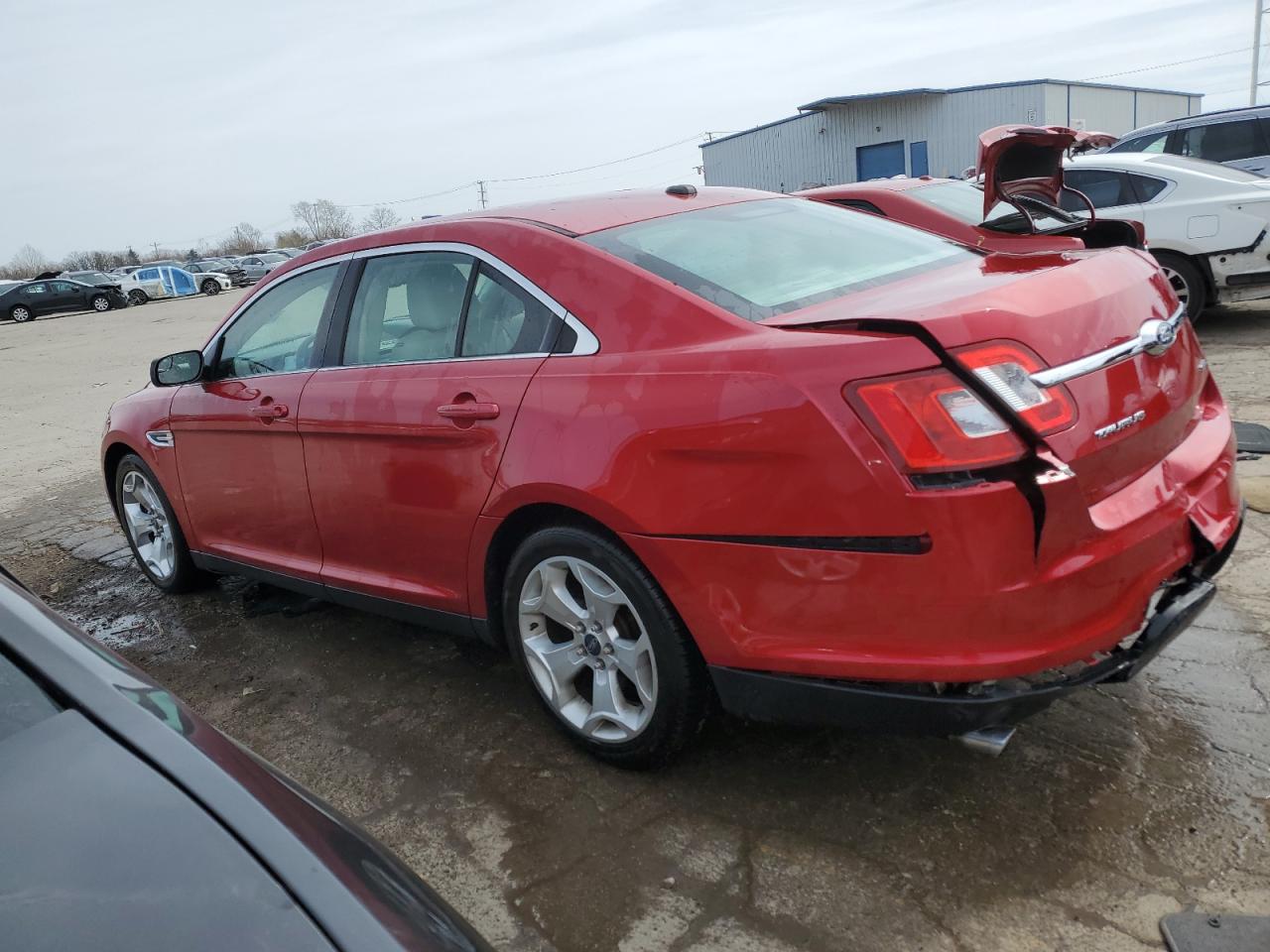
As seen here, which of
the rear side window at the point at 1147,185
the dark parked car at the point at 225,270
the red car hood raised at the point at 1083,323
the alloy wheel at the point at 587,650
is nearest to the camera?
the red car hood raised at the point at 1083,323

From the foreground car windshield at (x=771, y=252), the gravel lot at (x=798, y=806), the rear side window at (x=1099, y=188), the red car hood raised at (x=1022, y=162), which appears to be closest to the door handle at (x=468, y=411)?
the foreground car windshield at (x=771, y=252)

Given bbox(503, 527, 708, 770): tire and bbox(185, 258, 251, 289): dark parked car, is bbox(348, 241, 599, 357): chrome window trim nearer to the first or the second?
bbox(503, 527, 708, 770): tire

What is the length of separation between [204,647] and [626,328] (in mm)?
2697

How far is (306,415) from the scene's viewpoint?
11.7 ft

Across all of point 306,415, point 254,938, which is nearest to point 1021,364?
point 254,938

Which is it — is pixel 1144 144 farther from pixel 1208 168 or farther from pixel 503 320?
pixel 503 320

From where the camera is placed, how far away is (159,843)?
1269 millimetres

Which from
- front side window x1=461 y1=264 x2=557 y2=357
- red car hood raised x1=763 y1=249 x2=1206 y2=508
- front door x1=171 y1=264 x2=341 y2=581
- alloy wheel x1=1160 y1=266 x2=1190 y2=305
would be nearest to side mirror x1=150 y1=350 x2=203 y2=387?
front door x1=171 y1=264 x2=341 y2=581

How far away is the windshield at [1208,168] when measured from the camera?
8.05 metres

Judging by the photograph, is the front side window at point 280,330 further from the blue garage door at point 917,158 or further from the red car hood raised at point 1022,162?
the blue garage door at point 917,158

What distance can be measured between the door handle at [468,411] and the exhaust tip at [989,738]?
150cm

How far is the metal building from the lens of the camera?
106 feet

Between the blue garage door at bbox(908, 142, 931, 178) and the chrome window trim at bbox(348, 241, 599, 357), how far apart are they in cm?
3221

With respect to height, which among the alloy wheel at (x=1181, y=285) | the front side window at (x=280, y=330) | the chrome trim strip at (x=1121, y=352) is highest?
the front side window at (x=280, y=330)
